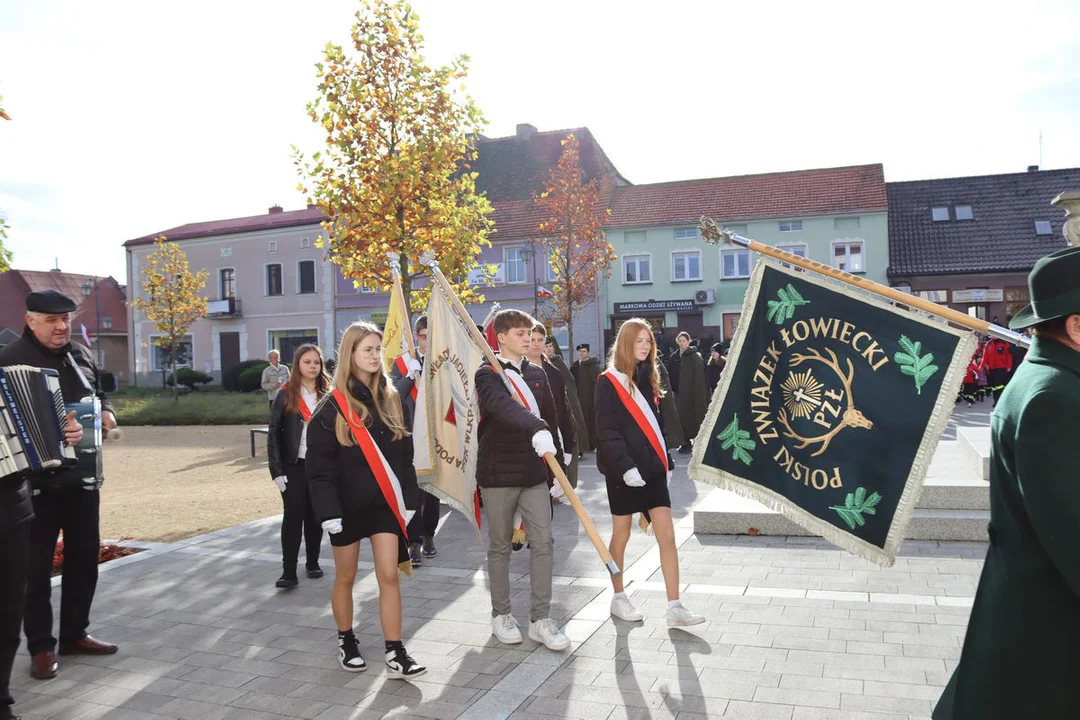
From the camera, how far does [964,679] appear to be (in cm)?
240

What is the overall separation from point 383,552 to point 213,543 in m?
4.31

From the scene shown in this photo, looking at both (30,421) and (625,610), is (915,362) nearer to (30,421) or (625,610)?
(625,610)

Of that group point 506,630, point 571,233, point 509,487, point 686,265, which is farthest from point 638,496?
point 686,265

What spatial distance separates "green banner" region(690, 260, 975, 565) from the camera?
359 centimetres

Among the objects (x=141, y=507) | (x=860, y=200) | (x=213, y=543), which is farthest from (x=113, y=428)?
(x=860, y=200)

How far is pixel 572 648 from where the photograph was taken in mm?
5012

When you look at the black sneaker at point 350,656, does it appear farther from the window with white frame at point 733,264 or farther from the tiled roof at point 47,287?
the tiled roof at point 47,287

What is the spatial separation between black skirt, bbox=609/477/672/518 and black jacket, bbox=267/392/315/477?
106 inches

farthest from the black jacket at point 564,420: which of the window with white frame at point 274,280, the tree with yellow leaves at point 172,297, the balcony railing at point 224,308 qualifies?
the balcony railing at point 224,308

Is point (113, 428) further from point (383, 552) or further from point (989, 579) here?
point (989, 579)

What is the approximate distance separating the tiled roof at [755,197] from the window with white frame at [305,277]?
14938 mm

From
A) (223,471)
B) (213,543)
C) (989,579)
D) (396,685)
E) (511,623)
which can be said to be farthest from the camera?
(223,471)

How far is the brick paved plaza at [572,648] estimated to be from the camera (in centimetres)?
427

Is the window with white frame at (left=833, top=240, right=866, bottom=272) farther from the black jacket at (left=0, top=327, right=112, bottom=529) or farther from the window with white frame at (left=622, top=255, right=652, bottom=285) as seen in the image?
the black jacket at (left=0, top=327, right=112, bottom=529)
